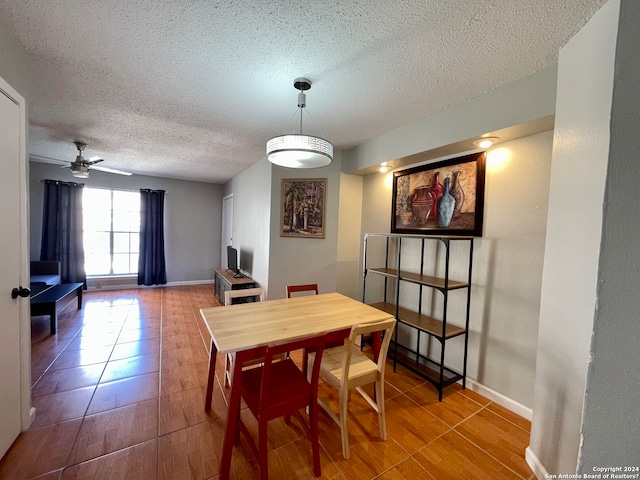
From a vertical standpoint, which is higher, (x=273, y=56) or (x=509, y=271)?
(x=273, y=56)

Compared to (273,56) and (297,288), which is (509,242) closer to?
(297,288)

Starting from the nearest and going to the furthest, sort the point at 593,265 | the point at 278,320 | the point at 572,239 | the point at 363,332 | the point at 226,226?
the point at 593,265 < the point at 572,239 < the point at 363,332 < the point at 278,320 < the point at 226,226

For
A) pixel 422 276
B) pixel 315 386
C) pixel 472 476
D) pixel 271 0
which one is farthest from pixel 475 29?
pixel 472 476

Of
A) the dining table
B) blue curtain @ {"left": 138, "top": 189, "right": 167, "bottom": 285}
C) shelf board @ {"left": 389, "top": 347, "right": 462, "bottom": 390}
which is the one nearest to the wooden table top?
the dining table

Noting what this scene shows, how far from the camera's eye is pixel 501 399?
206cm

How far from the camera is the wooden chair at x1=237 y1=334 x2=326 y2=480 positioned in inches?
49.8

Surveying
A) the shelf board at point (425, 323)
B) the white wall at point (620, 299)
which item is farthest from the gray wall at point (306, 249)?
the white wall at point (620, 299)

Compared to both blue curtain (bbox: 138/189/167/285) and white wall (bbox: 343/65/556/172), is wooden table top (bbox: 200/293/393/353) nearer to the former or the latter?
white wall (bbox: 343/65/556/172)

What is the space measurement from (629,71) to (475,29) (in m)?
1.14

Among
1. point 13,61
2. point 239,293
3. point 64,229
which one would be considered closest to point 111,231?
point 64,229

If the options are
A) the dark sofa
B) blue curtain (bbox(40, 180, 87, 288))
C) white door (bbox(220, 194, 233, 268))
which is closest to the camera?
the dark sofa

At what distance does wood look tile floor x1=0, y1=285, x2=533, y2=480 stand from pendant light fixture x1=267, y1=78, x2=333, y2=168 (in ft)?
6.10

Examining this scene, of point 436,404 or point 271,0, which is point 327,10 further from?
point 436,404

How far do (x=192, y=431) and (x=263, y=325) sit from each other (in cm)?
88
